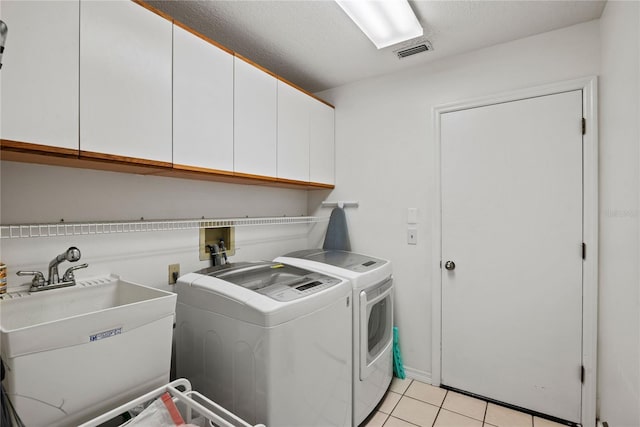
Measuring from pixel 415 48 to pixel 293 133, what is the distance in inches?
40.4

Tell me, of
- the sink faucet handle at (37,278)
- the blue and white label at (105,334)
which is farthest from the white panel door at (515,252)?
the sink faucet handle at (37,278)

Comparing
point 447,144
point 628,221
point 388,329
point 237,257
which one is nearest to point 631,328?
point 628,221

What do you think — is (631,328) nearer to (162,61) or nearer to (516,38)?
(516,38)

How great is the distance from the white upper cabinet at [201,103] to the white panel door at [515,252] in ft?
5.11

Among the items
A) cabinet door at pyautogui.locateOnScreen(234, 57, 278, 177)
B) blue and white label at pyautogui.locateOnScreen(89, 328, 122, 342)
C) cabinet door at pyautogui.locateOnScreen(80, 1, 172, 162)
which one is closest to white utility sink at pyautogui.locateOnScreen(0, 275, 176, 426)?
blue and white label at pyautogui.locateOnScreen(89, 328, 122, 342)

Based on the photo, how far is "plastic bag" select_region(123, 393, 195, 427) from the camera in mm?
1048

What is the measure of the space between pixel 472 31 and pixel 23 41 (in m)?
2.23

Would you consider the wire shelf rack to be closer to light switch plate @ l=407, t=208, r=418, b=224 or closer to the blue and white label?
the blue and white label

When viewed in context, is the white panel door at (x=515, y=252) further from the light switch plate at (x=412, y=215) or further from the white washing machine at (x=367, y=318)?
the white washing machine at (x=367, y=318)

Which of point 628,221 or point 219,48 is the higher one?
point 219,48

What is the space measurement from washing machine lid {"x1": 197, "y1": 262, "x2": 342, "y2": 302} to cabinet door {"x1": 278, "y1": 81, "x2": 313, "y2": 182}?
66cm

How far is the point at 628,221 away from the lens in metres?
1.35

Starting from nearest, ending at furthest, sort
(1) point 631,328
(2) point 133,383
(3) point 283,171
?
(2) point 133,383, (1) point 631,328, (3) point 283,171

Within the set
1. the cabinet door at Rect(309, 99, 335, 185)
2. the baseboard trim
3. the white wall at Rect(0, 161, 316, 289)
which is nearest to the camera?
the white wall at Rect(0, 161, 316, 289)
